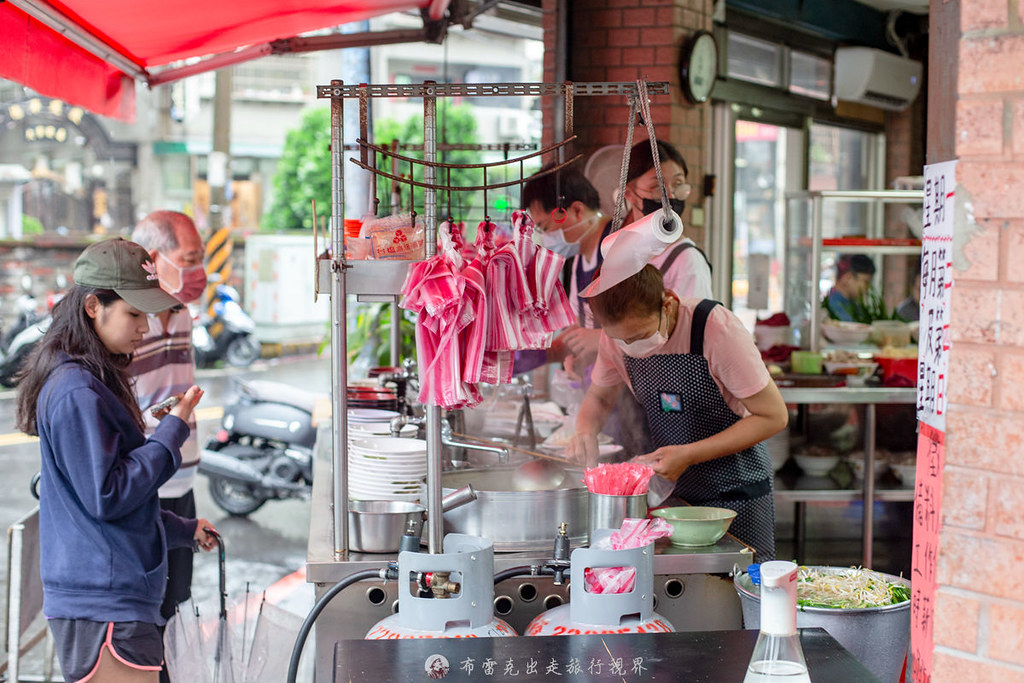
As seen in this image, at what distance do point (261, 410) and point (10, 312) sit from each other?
9.78m

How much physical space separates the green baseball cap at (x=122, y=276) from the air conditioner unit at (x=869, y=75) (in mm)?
7472

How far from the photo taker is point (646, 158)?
3600 millimetres

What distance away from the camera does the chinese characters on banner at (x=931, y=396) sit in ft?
5.26

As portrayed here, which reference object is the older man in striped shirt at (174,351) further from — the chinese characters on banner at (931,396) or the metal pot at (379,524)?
the chinese characters on banner at (931,396)

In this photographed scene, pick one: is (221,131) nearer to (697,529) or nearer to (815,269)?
(815,269)

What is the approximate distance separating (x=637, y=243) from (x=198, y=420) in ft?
30.0

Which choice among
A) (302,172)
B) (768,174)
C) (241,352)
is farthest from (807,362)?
(302,172)

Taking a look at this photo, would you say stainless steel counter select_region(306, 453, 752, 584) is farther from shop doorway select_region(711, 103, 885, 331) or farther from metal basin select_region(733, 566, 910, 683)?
shop doorway select_region(711, 103, 885, 331)

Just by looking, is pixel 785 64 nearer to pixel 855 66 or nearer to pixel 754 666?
pixel 855 66

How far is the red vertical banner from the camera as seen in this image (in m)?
1.68

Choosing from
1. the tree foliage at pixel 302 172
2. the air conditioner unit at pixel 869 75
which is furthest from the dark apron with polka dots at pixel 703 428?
the tree foliage at pixel 302 172

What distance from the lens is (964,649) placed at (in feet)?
4.96

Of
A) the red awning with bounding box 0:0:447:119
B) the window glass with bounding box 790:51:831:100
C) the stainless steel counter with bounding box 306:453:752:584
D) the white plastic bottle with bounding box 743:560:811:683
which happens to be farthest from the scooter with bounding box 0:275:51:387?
the white plastic bottle with bounding box 743:560:811:683

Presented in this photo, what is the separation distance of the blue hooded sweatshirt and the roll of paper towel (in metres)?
1.15
